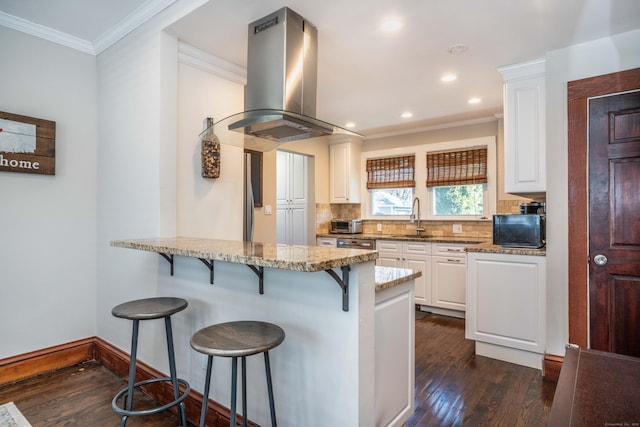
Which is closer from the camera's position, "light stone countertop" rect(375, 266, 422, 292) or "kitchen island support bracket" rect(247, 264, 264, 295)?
"light stone countertop" rect(375, 266, 422, 292)

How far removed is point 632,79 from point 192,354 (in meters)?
3.33

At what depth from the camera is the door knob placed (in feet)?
7.76

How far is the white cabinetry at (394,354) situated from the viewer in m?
1.61

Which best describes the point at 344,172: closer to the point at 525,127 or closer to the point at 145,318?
the point at 525,127

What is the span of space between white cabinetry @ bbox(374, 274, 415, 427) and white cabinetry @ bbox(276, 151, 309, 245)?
3.57 m

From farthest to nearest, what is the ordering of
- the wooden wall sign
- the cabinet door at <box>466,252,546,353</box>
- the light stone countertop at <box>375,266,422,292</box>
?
the cabinet door at <box>466,252,546,353</box> → the wooden wall sign → the light stone countertop at <box>375,266,422,292</box>

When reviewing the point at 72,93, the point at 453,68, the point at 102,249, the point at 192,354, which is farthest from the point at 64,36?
the point at 453,68

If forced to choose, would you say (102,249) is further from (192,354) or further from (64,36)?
(64,36)

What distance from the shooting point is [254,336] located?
141 centimetres

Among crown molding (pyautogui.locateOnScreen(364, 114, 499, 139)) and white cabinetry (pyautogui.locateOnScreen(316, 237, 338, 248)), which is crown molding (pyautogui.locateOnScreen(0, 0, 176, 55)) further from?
crown molding (pyautogui.locateOnScreen(364, 114, 499, 139))

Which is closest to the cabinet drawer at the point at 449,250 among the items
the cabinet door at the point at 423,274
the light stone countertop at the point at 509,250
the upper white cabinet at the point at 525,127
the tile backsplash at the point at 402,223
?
the cabinet door at the point at 423,274

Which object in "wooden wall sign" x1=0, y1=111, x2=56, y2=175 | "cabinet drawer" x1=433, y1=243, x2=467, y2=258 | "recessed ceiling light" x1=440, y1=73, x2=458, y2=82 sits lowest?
"cabinet drawer" x1=433, y1=243, x2=467, y2=258

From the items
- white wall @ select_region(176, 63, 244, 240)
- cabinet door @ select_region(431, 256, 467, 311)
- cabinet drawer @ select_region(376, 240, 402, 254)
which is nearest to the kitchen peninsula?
white wall @ select_region(176, 63, 244, 240)

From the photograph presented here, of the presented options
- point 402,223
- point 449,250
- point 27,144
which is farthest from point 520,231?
point 27,144
